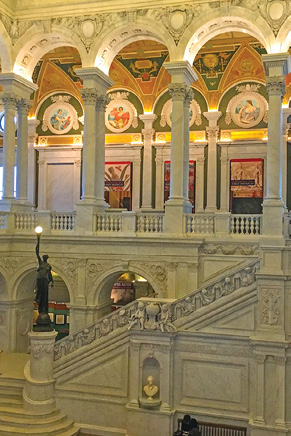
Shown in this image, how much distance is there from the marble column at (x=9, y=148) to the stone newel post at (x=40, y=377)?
21.0ft

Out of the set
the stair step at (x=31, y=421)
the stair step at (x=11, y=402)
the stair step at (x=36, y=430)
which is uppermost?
the stair step at (x=11, y=402)

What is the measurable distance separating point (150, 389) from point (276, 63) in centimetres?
1041

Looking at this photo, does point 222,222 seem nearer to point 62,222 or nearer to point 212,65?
point 62,222

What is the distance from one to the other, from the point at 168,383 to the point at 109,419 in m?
2.06

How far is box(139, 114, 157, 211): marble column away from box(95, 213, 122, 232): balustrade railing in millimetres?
6249

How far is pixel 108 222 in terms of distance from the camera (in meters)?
Answer: 18.4

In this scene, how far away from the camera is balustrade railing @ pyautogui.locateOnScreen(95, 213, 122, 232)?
1822 centimetres

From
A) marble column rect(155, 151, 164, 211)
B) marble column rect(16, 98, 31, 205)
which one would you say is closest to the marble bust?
marble column rect(16, 98, 31, 205)

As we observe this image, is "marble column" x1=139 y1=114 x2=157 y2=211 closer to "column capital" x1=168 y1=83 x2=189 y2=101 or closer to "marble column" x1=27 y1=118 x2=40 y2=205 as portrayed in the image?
"marble column" x1=27 y1=118 x2=40 y2=205

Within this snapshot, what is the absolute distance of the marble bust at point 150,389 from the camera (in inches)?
564

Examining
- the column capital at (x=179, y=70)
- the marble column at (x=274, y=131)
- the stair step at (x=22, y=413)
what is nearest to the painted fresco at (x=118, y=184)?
the column capital at (x=179, y=70)

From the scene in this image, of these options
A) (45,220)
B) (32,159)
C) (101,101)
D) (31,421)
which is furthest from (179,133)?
(32,159)

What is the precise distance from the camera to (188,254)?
17.1 meters

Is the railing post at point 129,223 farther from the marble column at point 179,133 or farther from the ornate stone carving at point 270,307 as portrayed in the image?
the ornate stone carving at point 270,307
